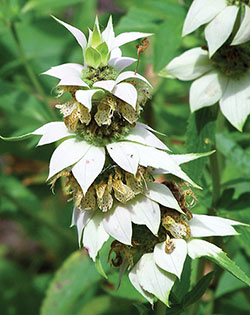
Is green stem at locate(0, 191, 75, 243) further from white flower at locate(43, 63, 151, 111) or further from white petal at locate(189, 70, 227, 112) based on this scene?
white flower at locate(43, 63, 151, 111)

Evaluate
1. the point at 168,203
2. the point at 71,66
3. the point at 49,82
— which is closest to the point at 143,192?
the point at 168,203

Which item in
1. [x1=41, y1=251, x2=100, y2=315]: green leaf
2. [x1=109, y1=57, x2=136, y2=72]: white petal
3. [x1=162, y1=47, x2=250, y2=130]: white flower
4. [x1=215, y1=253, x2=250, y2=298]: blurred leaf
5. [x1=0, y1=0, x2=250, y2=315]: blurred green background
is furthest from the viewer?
[x1=41, y1=251, x2=100, y2=315]: green leaf

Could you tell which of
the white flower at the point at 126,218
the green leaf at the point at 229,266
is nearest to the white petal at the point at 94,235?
the white flower at the point at 126,218

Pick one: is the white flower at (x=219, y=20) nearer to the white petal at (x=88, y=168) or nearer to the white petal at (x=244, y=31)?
the white petal at (x=244, y=31)

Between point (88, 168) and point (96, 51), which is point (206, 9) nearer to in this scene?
point (96, 51)

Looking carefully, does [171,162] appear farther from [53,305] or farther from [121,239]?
[53,305]

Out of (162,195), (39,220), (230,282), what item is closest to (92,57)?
(162,195)

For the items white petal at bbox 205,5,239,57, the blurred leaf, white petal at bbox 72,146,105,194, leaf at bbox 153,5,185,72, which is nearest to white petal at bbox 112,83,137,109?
white petal at bbox 72,146,105,194
